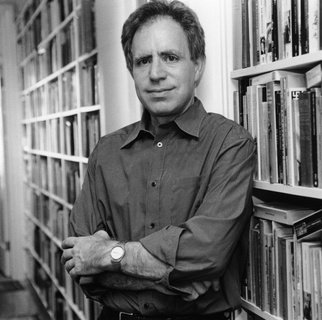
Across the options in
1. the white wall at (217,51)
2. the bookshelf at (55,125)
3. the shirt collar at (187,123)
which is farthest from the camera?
the bookshelf at (55,125)

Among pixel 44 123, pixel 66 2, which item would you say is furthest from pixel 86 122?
pixel 44 123

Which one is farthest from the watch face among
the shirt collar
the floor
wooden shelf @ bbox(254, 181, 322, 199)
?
the floor

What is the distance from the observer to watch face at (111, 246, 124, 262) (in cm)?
128

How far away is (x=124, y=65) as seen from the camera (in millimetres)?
1974

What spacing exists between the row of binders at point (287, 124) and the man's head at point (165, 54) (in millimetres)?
200

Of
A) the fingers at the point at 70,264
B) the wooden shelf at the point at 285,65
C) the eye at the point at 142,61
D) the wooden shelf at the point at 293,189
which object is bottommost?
the fingers at the point at 70,264

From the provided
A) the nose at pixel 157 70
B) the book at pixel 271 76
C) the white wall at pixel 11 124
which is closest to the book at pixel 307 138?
the book at pixel 271 76

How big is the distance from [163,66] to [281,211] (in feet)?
1.69

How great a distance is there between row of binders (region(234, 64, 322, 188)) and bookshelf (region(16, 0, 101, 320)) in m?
1.13

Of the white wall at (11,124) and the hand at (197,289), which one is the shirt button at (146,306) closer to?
the hand at (197,289)

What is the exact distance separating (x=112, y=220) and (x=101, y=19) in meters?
1.06

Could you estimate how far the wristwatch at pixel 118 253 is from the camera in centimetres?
128

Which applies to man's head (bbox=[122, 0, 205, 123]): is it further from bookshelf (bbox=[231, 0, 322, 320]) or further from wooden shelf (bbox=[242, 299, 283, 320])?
wooden shelf (bbox=[242, 299, 283, 320])

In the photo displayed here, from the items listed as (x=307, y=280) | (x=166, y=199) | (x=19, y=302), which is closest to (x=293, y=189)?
(x=307, y=280)
